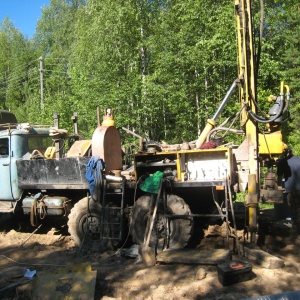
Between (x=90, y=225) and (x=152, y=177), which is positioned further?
(x=90, y=225)

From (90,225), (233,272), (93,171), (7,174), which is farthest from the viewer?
(7,174)

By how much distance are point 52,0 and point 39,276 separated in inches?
1341

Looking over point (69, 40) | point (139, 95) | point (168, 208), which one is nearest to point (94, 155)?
point (168, 208)

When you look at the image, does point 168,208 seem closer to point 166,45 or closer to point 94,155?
point 94,155

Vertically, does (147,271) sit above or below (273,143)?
below

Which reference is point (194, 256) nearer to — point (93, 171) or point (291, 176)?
point (93, 171)

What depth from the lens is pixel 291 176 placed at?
309 inches

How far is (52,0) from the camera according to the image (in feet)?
115

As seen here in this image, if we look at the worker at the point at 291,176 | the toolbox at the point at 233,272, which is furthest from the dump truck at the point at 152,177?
the toolbox at the point at 233,272

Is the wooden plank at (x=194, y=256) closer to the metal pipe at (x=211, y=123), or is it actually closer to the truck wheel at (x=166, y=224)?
the truck wheel at (x=166, y=224)

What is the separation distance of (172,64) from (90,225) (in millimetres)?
9781

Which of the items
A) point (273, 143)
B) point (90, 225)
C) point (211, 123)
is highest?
point (211, 123)

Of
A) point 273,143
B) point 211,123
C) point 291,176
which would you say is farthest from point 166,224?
point 291,176

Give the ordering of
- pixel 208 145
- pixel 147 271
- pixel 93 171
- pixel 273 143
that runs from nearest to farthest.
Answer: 1. pixel 147 271
2. pixel 208 145
3. pixel 273 143
4. pixel 93 171
